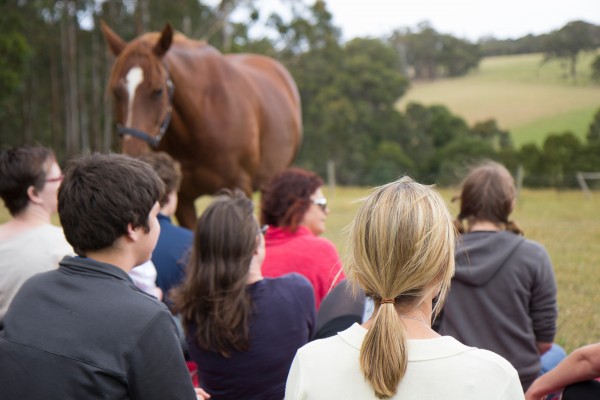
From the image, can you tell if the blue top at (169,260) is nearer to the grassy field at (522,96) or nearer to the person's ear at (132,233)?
the person's ear at (132,233)

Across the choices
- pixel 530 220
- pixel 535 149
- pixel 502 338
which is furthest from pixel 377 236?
pixel 535 149

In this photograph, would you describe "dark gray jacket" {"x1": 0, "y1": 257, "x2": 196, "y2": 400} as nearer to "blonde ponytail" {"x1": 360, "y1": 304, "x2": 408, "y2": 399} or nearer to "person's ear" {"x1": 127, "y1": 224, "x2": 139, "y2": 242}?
"person's ear" {"x1": 127, "y1": 224, "x2": 139, "y2": 242}

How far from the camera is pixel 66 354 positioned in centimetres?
165

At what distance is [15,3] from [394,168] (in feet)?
80.9

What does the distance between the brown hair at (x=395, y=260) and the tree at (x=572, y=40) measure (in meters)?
28.4

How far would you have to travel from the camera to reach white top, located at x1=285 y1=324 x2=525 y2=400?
55.5 inches

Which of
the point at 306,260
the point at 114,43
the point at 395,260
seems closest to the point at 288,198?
the point at 306,260

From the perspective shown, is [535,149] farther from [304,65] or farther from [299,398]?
[299,398]

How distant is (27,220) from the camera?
121 inches

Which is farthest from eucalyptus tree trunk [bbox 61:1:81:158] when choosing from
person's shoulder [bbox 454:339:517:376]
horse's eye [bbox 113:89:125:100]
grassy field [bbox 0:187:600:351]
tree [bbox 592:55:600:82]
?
person's shoulder [bbox 454:339:517:376]

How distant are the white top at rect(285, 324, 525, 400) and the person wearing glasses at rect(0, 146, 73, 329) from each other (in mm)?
1740

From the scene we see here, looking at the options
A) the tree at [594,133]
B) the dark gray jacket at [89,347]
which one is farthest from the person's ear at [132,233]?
the tree at [594,133]

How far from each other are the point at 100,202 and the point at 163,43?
4560 mm

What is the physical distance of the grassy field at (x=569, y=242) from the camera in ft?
17.0
